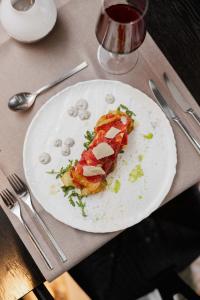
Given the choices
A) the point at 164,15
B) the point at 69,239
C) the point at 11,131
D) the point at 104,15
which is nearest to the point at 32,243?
the point at 69,239

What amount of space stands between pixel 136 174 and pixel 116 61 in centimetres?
25

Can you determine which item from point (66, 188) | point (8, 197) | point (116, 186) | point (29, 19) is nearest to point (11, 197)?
point (8, 197)

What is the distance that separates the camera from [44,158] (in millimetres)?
970

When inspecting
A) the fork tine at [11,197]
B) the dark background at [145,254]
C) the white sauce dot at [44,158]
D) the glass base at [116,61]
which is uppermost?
the glass base at [116,61]

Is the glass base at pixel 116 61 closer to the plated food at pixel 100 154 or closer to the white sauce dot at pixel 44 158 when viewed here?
the plated food at pixel 100 154

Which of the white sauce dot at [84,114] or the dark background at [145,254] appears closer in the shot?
the white sauce dot at [84,114]

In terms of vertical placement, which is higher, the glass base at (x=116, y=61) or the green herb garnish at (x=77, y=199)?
the glass base at (x=116, y=61)

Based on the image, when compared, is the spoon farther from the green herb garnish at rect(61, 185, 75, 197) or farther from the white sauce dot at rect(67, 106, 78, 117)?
the green herb garnish at rect(61, 185, 75, 197)

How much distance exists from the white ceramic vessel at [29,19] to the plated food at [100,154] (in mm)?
221

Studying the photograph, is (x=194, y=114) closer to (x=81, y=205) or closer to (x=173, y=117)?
(x=173, y=117)

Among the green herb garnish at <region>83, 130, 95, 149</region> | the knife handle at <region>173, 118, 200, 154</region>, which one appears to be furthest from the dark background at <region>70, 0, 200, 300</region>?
the green herb garnish at <region>83, 130, 95, 149</region>

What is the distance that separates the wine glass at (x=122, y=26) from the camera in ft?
2.84

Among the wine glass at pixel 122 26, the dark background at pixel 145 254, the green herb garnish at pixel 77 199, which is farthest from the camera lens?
the dark background at pixel 145 254

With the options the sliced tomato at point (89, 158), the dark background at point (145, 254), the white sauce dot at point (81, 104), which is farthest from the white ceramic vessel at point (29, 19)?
the dark background at point (145, 254)
